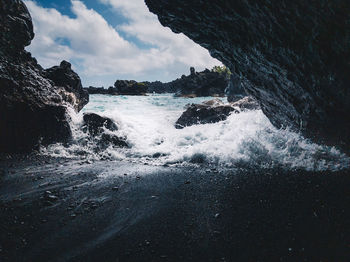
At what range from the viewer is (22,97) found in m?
6.42

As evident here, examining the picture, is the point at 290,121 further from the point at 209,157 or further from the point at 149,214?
the point at 149,214

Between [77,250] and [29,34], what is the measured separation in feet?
27.5

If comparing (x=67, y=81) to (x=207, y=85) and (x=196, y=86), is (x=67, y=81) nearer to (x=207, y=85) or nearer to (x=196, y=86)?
(x=196, y=86)

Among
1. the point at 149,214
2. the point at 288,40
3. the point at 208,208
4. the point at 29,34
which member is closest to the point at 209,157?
the point at 208,208

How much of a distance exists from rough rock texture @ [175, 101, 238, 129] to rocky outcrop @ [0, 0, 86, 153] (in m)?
6.66

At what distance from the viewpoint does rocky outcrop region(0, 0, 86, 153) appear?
20.0 feet

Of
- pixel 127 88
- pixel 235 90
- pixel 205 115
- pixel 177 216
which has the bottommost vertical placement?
pixel 177 216

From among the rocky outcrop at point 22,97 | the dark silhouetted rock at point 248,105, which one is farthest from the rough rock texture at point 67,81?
the dark silhouetted rock at point 248,105

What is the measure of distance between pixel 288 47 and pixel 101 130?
7131mm

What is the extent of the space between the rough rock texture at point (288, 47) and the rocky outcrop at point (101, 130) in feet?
15.1

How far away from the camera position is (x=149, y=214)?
3051 millimetres

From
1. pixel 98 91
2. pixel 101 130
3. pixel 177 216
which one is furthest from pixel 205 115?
pixel 98 91

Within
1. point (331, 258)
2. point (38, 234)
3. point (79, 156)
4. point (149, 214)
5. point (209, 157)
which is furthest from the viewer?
point (79, 156)

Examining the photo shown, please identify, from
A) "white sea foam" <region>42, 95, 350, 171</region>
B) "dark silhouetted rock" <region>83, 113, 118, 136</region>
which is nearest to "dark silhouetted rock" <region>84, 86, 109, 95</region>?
"dark silhouetted rock" <region>83, 113, 118, 136</region>
